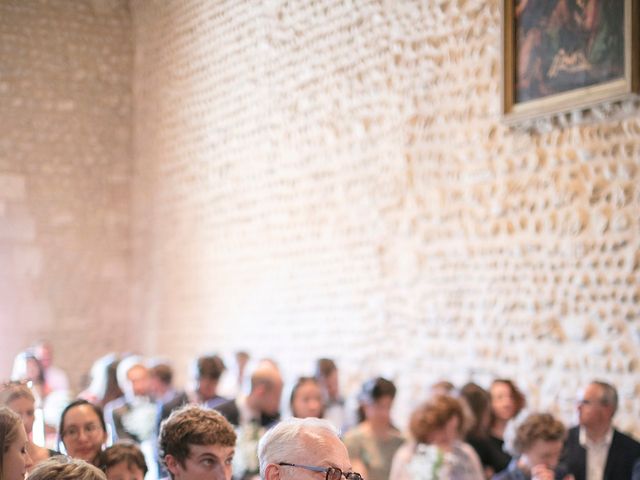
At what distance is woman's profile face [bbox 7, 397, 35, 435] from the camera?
382cm

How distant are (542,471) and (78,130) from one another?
38.1 ft

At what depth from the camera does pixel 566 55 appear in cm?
788

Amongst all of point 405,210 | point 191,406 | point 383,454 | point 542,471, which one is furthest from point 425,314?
point 191,406

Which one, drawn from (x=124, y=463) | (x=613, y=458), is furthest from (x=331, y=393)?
(x=124, y=463)

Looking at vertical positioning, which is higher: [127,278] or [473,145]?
[473,145]

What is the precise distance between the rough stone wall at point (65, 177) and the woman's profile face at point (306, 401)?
897 centimetres

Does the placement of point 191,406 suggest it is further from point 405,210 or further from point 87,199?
point 87,199

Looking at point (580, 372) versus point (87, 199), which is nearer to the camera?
point (580, 372)

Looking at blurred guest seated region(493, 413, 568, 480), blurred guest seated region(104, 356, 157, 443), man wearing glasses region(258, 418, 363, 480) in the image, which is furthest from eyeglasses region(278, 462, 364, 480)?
blurred guest seated region(104, 356, 157, 443)

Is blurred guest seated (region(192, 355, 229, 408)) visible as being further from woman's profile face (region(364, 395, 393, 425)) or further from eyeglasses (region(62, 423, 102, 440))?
eyeglasses (region(62, 423, 102, 440))

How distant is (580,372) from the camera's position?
7.71 meters

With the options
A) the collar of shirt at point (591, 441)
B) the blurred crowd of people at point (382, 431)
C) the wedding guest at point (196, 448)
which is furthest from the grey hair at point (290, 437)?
the collar of shirt at point (591, 441)

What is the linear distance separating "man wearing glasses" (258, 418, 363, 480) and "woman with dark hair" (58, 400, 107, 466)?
1753mm

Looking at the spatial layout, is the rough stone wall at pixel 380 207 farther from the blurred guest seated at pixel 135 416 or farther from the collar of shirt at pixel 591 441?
the blurred guest seated at pixel 135 416
